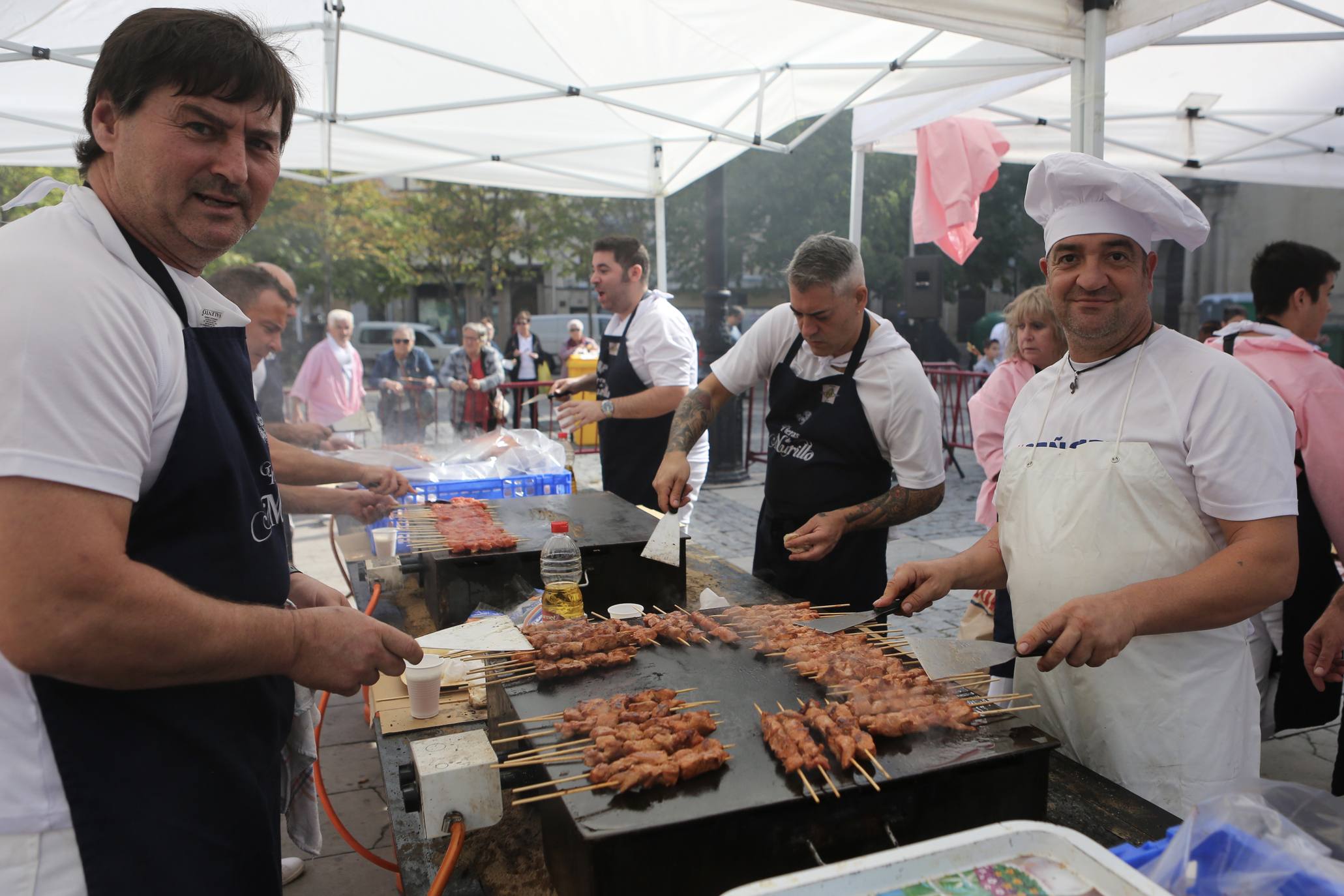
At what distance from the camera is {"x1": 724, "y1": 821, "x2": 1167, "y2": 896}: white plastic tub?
114 centimetres

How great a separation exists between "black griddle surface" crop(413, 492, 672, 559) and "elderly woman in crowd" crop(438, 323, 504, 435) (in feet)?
25.9

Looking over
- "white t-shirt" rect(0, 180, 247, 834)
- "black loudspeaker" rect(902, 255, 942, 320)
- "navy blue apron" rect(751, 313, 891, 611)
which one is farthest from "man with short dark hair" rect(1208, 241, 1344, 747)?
"black loudspeaker" rect(902, 255, 942, 320)

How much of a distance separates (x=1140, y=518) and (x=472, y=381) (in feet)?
36.3

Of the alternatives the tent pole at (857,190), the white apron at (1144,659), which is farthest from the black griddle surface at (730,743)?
the tent pole at (857,190)

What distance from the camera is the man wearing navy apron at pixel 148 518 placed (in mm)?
1273

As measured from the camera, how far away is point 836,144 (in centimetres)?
2598

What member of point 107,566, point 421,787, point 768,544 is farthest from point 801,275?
point 107,566

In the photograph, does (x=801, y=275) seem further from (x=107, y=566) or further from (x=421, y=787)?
(x=107, y=566)

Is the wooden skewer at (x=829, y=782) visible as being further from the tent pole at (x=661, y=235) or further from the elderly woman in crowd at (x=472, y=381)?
the elderly woman in crowd at (x=472, y=381)

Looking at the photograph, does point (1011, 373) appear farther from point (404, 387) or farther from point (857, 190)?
point (404, 387)

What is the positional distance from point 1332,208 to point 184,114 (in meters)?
27.6

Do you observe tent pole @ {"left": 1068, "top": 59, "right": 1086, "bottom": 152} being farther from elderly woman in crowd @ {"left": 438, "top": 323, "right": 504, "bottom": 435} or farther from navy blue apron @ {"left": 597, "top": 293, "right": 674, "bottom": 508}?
elderly woman in crowd @ {"left": 438, "top": 323, "right": 504, "bottom": 435}

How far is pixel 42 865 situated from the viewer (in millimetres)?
1396

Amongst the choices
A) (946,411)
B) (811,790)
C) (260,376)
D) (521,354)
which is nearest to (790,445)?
(811,790)
